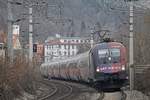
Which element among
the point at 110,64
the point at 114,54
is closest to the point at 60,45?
the point at 114,54

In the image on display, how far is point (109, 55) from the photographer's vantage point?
28.9 m

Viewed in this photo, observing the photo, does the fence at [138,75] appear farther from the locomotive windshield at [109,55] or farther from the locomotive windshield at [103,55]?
the locomotive windshield at [103,55]

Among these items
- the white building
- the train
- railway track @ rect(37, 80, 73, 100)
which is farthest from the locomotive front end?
the white building

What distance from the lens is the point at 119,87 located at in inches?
1163

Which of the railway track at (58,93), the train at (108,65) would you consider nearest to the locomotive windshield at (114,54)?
the train at (108,65)

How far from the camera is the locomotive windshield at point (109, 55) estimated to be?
28772 millimetres

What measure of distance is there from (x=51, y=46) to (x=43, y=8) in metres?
74.6

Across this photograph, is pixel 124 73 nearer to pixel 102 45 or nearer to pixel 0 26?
pixel 102 45

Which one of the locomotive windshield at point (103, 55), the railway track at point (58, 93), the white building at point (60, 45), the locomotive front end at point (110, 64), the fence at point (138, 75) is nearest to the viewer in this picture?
the railway track at point (58, 93)

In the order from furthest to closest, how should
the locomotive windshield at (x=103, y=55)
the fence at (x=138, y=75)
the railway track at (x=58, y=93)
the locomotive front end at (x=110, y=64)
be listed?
the fence at (x=138, y=75)
the locomotive windshield at (x=103, y=55)
the locomotive front end at (x=110, y=64)
the railway track at (x=58, y=93)

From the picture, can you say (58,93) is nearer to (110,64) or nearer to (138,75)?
(110,64)

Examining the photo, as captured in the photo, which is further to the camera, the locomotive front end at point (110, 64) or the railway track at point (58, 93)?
the locomotive front end at point (110, 64)

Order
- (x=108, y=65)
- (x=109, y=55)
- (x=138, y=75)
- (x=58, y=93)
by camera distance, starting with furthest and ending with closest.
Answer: (x=138, y=75)
(x=58, y=93)
(x=109, y=55)
(x=108, y=65)

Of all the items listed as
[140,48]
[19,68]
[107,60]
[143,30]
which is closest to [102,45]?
[107,60]
